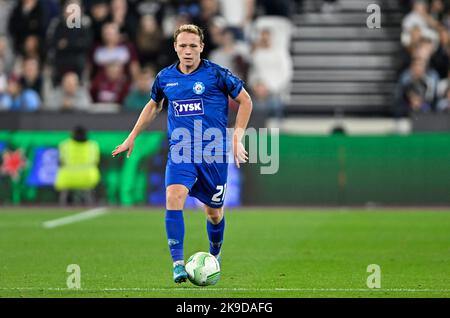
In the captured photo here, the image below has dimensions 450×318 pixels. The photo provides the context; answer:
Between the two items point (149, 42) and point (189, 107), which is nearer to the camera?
point (189, 107)

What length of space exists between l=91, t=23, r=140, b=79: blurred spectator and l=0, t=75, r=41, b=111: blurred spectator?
4.36 ft

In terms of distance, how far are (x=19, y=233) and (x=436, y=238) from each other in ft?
18.6

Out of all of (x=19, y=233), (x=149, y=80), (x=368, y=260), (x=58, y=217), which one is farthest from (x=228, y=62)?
(x=368, y=260)

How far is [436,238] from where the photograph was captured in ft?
51.9

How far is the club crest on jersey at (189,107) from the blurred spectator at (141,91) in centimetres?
1256

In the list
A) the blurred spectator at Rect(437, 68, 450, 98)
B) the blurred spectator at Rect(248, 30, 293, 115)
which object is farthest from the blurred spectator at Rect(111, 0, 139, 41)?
the blurred spectator at Rect(437, 68, 450, 98)

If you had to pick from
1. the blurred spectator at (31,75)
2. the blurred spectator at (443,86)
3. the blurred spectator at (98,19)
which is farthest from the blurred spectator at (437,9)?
the blurred spectator at (31,75)

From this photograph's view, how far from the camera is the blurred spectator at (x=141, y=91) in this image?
2330 cm

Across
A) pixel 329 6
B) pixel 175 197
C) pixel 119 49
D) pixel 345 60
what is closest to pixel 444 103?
pixel 345 60

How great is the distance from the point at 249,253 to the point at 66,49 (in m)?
11.2

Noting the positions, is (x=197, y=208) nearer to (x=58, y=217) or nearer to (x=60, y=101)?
(x=58, y=217)

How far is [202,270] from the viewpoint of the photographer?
409 inches

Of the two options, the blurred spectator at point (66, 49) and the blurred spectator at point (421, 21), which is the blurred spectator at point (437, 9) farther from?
the blurred spectator at point (66, 49)

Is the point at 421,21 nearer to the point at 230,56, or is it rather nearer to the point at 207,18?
the point at 230,56
